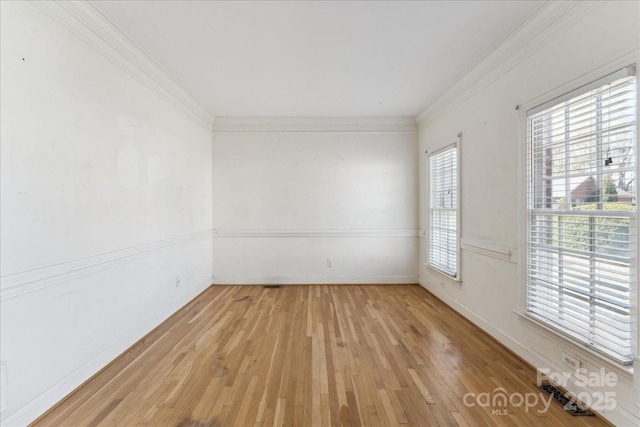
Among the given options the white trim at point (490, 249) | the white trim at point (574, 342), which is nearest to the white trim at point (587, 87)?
the white trim at point (490, 249)

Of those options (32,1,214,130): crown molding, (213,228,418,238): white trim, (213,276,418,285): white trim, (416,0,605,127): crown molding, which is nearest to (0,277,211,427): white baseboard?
(213,276,418,285): white trim

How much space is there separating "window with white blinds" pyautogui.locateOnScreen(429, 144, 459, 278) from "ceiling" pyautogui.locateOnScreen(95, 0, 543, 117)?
0.94 m

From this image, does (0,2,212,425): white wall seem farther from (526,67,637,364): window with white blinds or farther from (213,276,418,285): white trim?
(526,67,637,364): window with white blinds

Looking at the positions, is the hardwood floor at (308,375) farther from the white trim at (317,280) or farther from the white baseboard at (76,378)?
the white trim at (317,280)

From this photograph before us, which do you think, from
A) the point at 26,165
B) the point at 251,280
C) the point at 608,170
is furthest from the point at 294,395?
the point at 251,280

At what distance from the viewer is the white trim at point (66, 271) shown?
1.68 m

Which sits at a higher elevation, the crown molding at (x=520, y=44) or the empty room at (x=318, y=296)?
the crown molding at (x=520, y=44)

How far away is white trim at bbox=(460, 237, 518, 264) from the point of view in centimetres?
266

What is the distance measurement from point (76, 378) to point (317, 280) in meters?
3.39

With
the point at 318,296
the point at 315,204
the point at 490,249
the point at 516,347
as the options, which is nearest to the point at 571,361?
the point at 516,347

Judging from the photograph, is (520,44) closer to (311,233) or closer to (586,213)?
(586,213)

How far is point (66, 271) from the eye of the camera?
2035 millimetres

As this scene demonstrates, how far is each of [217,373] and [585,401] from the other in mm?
2612

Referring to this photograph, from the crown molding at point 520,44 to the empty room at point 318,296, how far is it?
0.02 metres
